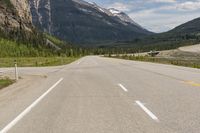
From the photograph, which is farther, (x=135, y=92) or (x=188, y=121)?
(x=135, y=92)

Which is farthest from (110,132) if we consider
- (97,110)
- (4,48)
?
(4,48)

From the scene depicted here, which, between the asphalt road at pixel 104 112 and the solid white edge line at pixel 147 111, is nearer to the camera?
the asphalt road at pixel 104 112

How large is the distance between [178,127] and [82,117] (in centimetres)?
257

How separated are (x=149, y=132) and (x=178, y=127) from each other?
0.81m

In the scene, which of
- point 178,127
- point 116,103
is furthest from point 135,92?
point 178,127

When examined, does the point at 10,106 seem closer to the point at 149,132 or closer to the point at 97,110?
the point at 97,110

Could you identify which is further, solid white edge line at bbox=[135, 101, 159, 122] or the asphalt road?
solid white edge line at bbox=[135, 101, 159, 122]

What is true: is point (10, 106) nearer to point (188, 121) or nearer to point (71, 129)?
point (71, 129)

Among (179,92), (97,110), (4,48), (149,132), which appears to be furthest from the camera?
(4,48)

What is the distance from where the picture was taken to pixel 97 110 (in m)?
10.6

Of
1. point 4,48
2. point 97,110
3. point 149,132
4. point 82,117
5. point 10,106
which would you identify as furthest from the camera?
point 4,48

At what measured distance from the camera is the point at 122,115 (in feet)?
31.8

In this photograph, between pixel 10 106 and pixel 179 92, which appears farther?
pixel 179 92

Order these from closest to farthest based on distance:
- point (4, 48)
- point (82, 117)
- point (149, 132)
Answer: point (149, 132) → point (82, 117) → point (4, 48)
